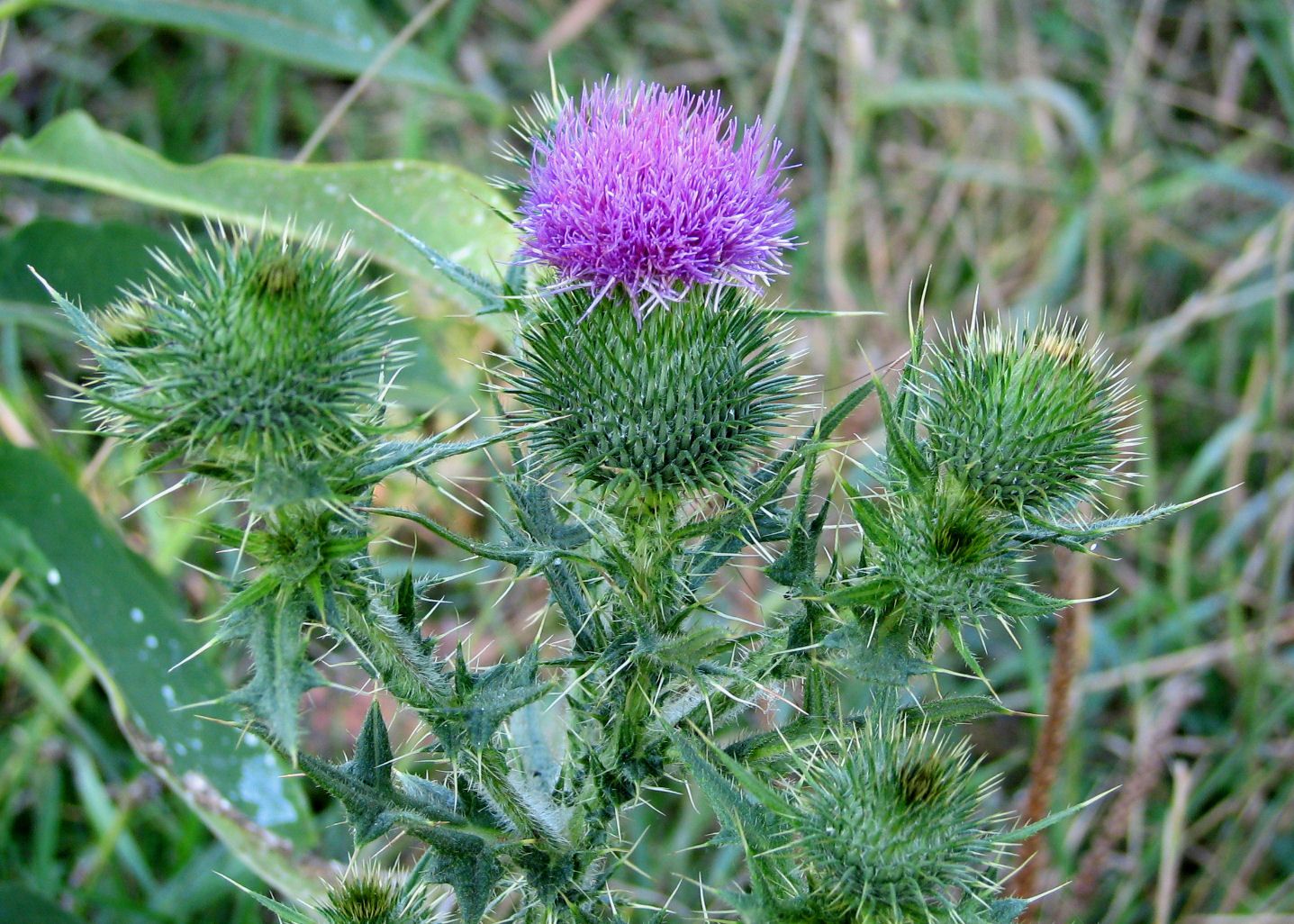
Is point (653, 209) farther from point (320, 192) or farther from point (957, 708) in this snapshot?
point (320, 192)

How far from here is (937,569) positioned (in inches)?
88.8

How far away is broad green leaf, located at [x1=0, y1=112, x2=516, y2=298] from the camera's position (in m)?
3.46

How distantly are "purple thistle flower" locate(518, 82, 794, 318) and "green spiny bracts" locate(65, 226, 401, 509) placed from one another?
455 mm

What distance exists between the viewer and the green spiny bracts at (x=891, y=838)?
212cm

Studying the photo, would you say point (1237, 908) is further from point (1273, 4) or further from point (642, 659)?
point (1273, 4)

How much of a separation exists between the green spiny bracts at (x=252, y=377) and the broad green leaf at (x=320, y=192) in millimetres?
1162

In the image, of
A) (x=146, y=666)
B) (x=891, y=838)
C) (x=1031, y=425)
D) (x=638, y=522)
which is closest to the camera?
(x=891, y=838)

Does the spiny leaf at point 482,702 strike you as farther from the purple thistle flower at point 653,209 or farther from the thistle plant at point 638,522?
the purple thistle flower at point 653,209

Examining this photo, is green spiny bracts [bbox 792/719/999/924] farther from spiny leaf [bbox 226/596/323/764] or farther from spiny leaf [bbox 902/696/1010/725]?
spiny leaf [bbox 226/596/323/764]

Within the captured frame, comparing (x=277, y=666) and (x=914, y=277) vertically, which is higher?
(x=914, y=277)

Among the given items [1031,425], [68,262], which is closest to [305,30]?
[68,262]

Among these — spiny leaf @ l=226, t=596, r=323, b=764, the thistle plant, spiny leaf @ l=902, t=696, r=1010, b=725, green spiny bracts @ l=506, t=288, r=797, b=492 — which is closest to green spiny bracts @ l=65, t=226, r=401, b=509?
the thistle plant

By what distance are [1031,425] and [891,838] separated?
34.9 inches

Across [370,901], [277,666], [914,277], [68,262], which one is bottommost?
[370,901]
